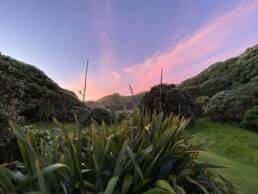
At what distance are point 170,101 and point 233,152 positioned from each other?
511cm

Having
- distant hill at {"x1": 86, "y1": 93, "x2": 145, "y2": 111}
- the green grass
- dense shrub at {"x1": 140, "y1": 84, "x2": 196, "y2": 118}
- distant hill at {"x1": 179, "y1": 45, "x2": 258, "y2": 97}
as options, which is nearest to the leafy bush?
the green grass

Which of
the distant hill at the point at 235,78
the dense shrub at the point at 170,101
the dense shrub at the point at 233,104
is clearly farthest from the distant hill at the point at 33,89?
the distant hill at the point at 235,78

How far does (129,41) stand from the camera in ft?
19.1

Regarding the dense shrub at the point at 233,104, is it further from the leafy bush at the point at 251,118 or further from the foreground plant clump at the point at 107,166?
the foreground plant clump at the point at 107,166

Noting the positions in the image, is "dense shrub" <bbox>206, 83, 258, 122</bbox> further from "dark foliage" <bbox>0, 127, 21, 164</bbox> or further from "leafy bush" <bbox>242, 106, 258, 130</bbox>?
"dark foliage" <bbox>0, 127, 21, 164</bbox>

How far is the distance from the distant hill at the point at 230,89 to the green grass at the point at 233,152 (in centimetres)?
98

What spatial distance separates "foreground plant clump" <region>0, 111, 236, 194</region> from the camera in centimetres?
277

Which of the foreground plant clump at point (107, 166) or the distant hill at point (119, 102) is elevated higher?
the distant hill at point (119, 102)

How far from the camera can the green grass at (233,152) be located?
7.27 meters

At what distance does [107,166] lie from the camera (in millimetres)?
3273

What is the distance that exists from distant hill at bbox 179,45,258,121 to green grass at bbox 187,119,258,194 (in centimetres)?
98

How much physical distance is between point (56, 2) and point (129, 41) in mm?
4121

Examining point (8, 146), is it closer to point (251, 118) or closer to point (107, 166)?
point (107, 166)

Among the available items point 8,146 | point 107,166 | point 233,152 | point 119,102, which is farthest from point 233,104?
point 107,166
